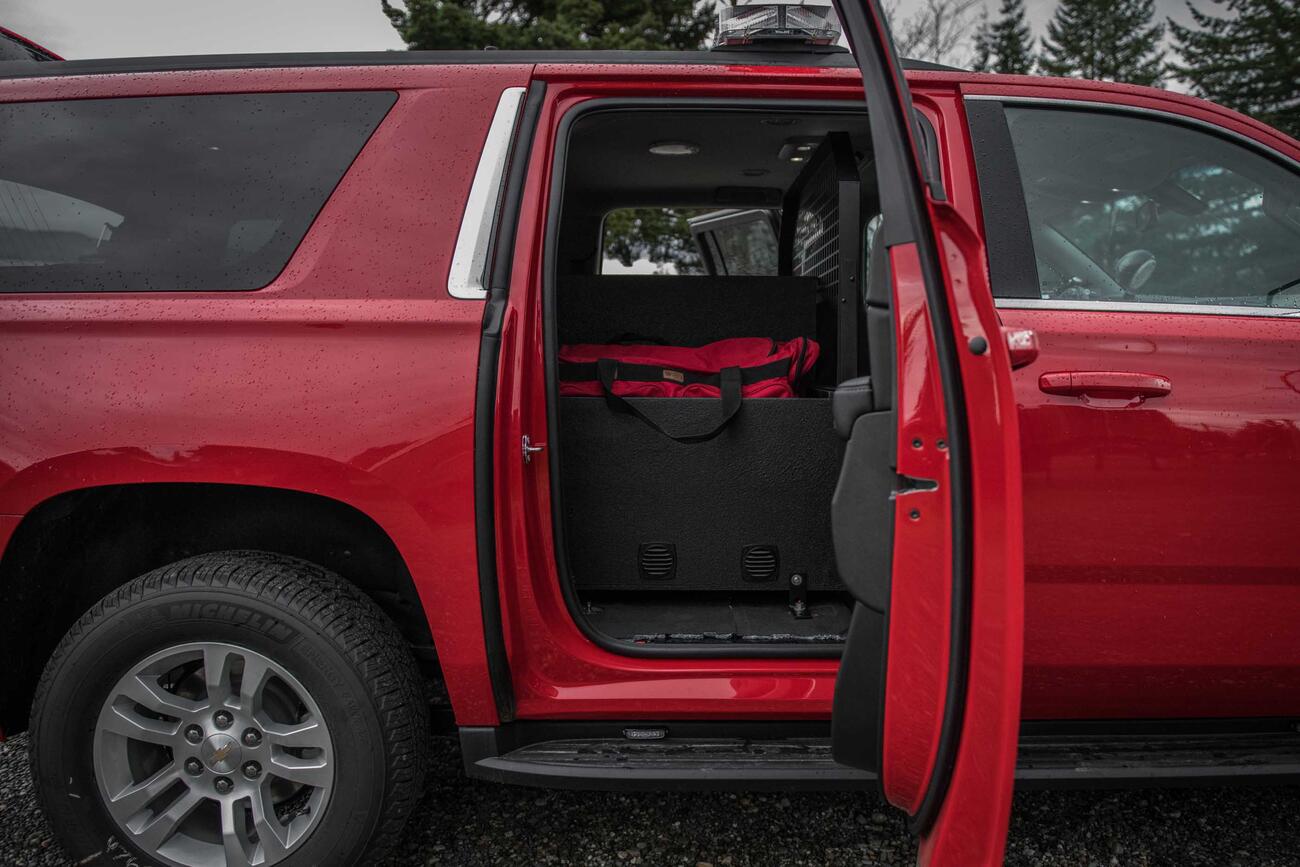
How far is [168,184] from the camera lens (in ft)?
5.67

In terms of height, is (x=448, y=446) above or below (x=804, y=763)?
above

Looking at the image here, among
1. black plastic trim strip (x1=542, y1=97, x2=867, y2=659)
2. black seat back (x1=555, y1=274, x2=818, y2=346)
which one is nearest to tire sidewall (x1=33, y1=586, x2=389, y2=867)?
black plastic trim strip (x1=542, y1=97, x2=867, y2=659)

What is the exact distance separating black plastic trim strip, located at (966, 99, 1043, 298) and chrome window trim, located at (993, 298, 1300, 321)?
0.07ft

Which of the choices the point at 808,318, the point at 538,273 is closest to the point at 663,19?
the point at 808,318

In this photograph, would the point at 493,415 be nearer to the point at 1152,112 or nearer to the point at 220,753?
the point at 220,753

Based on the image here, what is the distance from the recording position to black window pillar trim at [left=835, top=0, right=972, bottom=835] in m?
1.23

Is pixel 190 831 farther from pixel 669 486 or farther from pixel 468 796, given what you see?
pixel 669 486

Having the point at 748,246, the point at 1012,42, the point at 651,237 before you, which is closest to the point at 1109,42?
the point at 1012,42

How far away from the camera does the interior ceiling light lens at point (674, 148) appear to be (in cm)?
264

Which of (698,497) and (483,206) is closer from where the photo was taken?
(483,206)

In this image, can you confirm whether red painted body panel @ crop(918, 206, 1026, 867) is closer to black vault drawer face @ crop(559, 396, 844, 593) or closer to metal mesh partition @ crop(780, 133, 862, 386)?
black vault drawer face @ crop(559, 396, 844, 593)

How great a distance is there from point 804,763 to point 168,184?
179 centimetres

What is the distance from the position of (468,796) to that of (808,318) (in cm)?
171

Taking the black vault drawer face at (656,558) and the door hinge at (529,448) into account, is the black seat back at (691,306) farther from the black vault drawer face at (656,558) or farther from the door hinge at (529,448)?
the door hinge at (529,448)
